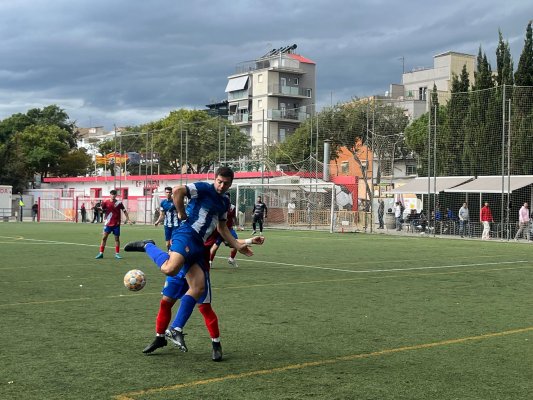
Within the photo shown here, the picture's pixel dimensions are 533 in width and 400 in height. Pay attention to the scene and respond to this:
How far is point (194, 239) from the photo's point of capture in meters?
7.40

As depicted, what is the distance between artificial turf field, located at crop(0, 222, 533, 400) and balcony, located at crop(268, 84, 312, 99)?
87023 mm

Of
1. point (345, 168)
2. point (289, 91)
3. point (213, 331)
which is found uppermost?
point (289, 91)

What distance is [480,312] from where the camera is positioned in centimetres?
1078

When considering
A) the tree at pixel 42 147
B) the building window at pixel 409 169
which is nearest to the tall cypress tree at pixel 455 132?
the building window at pixel 409 169

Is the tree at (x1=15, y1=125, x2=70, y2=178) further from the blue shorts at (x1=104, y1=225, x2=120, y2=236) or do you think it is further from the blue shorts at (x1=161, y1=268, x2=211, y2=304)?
the blue shorts at (x1=161, y1=268, x2=211, y2=304)

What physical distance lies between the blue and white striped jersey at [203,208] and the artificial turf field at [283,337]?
1.35 meters

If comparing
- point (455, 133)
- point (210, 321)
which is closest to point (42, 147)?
point (455, 133)

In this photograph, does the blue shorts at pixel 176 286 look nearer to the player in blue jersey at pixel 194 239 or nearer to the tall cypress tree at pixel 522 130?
the player in blue jersey at pixel 194 239

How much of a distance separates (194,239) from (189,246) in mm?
118

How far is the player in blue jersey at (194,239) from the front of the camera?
7.30m

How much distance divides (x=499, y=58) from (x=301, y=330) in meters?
40.4

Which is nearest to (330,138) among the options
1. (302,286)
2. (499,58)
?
(499,58)

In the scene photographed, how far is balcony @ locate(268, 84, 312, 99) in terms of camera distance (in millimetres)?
102125

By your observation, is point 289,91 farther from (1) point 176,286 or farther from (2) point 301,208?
(1) point 176,286
